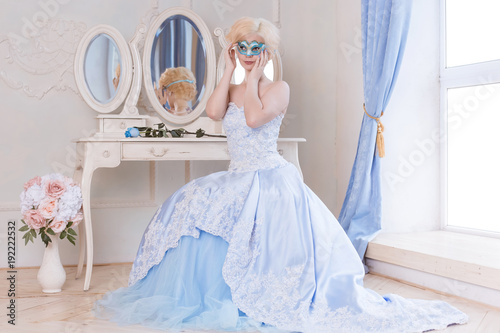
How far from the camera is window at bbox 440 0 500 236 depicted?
3904 millimetres

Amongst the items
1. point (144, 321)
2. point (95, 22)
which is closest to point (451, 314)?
point (144, 321)

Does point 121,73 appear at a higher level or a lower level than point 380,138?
higher

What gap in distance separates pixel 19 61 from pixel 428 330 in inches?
126

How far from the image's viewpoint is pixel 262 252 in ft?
8.96

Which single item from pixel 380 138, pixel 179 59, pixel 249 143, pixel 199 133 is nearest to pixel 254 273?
pixel 249 143

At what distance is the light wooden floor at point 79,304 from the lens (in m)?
2.67

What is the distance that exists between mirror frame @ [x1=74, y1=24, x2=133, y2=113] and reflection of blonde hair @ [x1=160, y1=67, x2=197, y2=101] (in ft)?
0.83

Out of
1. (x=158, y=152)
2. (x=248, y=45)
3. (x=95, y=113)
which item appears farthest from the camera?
(x=95, y=113)

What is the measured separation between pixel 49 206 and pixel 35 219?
11 cm

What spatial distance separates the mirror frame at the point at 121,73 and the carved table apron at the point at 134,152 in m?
0.42

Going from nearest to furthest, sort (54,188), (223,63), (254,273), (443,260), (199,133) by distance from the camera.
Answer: (254,273), (443,260), (54,188), (199,133), (223,63)

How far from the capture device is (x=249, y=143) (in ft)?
10.1

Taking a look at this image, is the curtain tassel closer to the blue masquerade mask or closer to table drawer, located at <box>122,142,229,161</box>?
table drawer, located at <box>122,142,229,161</box>

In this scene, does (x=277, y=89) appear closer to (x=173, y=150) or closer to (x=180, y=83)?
(x=173, y=150)
